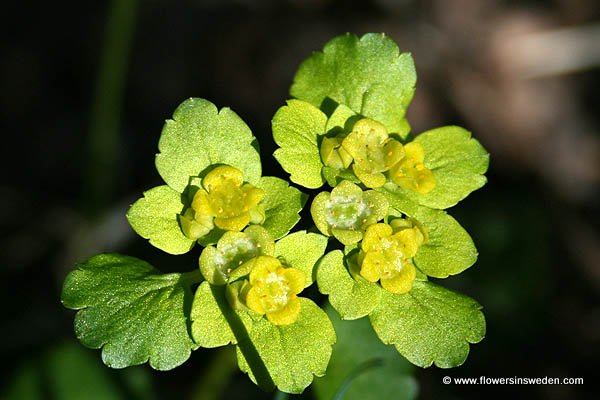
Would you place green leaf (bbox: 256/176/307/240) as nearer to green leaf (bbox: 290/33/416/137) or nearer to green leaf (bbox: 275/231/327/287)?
green leaf (bbox: 275/231/327/287)

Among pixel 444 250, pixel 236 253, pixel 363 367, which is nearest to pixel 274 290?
pixel 236 253

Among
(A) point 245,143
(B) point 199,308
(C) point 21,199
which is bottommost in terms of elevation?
(C) point 21,199

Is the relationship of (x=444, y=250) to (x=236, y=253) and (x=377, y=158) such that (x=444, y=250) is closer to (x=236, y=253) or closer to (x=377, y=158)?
(x=377, y=158)

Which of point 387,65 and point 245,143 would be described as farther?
point 387,65

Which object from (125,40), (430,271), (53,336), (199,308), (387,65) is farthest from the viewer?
(125,40)

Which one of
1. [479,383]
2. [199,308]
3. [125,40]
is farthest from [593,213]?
[199,308]

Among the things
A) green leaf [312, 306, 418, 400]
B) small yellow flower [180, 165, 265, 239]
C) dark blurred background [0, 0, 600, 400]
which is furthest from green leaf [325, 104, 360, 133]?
dark blurred background [0, 0, 600, 400]

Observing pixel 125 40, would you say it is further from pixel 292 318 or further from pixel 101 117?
pixel 292 318

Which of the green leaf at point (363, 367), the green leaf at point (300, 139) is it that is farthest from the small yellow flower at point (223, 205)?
the green leaf at point (363, 367)
